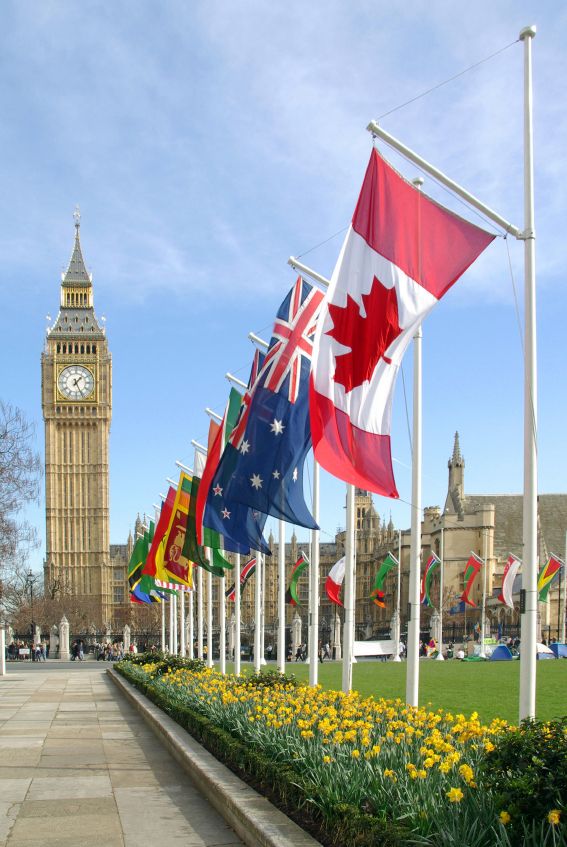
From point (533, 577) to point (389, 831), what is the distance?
12.2 ft

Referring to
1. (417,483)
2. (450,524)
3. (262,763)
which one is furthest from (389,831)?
(450,524)

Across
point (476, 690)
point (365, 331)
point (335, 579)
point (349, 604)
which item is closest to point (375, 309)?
point (365, 331)

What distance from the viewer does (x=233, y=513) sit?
20828mm

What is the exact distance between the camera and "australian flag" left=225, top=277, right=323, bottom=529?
54.9ft

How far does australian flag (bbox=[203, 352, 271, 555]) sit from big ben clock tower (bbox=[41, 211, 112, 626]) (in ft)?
391

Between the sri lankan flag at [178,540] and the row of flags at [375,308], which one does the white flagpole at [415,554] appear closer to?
the row of flags at [375,308]

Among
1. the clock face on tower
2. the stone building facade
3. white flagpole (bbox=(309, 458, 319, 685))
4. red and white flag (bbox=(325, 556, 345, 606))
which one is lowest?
the stone building facade

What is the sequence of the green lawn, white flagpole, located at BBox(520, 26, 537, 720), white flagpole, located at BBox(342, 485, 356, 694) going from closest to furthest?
1. white flagpole, located at BBox(520, 26, 537, 720)
2. white flagpole, located at BBox(342, 485, 356, 694)
3. the green lawn

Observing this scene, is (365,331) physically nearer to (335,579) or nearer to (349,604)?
(349,604)

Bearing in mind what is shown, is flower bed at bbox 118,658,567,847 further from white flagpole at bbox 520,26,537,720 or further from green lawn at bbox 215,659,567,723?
green lawn at bbox 215,659,567,723

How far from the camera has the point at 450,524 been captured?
4264 inches

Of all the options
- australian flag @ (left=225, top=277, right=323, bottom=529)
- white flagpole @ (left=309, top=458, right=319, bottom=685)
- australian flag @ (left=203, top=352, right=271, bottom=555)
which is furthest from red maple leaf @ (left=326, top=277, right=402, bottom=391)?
white flagpole @ (left=309, top=458, right=319, bottom=685)

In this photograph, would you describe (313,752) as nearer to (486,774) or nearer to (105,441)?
(486,774)

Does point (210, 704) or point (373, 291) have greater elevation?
point (373, 291)
